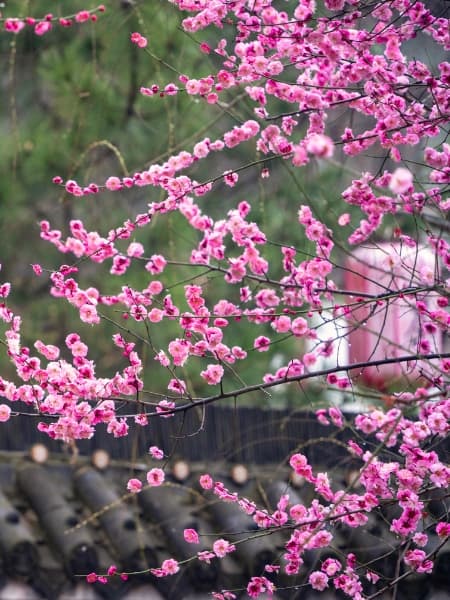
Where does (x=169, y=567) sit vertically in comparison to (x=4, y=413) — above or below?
below

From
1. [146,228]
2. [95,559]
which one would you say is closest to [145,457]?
[95,559]

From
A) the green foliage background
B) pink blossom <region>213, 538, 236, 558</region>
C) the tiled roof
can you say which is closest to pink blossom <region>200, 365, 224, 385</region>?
pink blossom <region>213, 538, 236, 558</region>

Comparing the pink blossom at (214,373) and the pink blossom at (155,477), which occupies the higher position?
the pink blossom at (214,373)

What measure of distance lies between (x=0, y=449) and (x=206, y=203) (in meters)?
4.09

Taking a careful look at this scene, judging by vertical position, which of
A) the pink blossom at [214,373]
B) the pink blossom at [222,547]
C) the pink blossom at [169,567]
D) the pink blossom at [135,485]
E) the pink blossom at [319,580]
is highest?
the pink blossom at [214,373]

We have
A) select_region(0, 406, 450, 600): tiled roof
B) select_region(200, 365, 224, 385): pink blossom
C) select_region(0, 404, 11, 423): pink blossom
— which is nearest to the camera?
select_region(0, 404, 11, 423): pink blossom

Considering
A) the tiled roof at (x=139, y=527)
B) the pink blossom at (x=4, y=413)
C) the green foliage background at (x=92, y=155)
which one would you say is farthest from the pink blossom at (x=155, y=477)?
the green foliage background at (x=92, y=155)

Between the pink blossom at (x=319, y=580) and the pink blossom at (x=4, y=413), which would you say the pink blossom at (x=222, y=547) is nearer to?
the pink blossom at (x=319, y=580)

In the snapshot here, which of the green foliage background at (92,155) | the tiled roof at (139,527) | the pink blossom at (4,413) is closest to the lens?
the pink blossom at (4,413)

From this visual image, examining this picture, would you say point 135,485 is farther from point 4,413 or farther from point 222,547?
point 4,413

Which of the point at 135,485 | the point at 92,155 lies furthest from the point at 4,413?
the point at 92,155

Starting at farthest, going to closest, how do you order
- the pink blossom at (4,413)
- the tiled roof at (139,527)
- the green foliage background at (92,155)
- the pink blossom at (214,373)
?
the green foliage background at (92,155) < the tiled roof at (139,527) < the pink blossom at (214,373) < the pink blossom at (4,413)

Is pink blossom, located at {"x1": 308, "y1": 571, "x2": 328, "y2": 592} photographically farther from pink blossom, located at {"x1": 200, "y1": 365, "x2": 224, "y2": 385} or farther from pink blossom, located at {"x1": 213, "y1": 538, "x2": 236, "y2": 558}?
pink blossom, located at {"x1": 200, "y1": 365, "x2": 224, "y2": 385}

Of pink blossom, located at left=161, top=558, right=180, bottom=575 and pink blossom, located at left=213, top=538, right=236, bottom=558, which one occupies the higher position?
pink blossom, located at left=213, top=538, right=236, bottom=558
